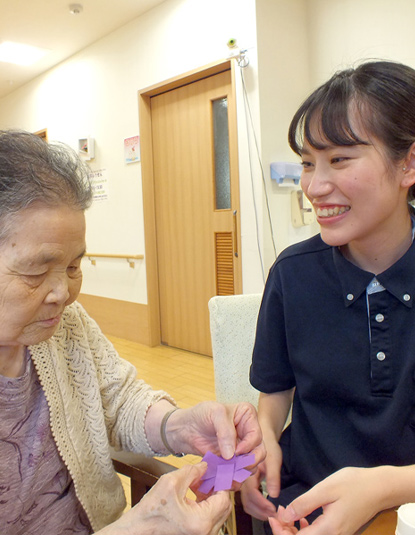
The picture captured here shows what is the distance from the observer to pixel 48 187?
2.47 feet

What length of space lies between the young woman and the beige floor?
1905 mm

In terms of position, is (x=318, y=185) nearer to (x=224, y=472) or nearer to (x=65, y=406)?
(x=224, y=472)

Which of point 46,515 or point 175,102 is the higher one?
point 175,102

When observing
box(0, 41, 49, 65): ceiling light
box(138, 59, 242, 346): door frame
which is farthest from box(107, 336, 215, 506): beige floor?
box(0, 41, 49, 65): ceiling light

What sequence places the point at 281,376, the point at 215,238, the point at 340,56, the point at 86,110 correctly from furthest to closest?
the point at 86,110 → the point at 215,238 → the point at 340,56 → the point at 281,376

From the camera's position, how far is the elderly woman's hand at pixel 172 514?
653 mm

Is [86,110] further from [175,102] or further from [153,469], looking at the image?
[153,469]

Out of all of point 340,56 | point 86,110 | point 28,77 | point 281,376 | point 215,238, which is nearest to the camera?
point 281,376

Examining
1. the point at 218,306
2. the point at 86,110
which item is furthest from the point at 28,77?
the point at 218,306

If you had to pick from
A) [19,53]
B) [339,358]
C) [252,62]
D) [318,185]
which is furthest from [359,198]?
[19,53]

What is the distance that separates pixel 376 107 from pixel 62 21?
397 cm

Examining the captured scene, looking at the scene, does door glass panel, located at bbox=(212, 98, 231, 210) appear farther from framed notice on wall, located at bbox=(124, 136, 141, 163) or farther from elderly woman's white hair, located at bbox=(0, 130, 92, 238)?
elderly woman's white hair, located at bbox=(0, 130, 92, 238)

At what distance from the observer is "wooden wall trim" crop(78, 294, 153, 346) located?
426cm

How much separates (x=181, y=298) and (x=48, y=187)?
328 centimetres
